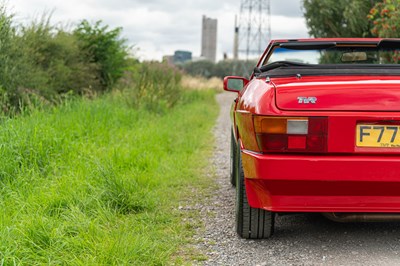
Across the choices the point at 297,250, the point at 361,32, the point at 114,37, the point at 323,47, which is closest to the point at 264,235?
the point at 297,250

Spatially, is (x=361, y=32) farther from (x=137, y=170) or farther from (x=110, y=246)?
(x=110, y=246)

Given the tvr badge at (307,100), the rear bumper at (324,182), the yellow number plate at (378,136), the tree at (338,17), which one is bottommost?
the rear bumper at (324,182)

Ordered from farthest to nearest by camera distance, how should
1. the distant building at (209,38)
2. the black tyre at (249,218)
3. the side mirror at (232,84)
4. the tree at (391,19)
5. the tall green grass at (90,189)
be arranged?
1. the distant building at (209,38)
2. the tree at (391,19)
3. the side mirror at (232,84)
4. the black tyre at (249,218)
5. the tall green grass at (90,189)

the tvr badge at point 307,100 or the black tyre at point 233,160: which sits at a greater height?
the tvr badge at point 307,100

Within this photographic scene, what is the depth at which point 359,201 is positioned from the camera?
10.6 ft

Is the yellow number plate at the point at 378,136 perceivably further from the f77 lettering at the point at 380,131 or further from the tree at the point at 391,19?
the tree at the point at 391,19

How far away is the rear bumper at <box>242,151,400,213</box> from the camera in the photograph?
3.12m

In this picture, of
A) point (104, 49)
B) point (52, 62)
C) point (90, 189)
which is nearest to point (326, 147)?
point (90, 189)

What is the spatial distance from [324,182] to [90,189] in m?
2.20

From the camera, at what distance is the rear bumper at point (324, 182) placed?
312 centimetres

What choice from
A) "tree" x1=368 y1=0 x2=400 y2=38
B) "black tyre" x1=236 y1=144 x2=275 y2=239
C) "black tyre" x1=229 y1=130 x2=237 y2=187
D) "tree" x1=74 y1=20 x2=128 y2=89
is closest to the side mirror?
"black tyre" x1=229 y1=130 x2=237 y2=187

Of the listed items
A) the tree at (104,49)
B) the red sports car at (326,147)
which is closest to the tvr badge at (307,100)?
the red sports car at (326,147)

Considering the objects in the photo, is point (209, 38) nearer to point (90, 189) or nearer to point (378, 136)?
point (90, 189)

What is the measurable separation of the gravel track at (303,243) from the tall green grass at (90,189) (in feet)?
0.94
